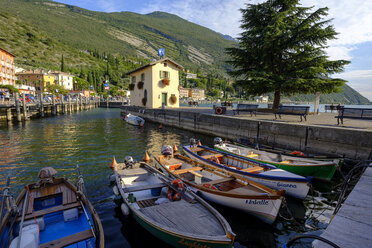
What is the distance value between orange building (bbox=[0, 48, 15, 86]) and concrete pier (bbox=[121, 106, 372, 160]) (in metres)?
64.8

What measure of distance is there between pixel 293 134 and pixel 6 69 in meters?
80.9

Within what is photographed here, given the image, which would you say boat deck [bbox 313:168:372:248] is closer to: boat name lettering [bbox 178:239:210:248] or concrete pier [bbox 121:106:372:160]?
boat name lettering [bbox 178:239:210:248]

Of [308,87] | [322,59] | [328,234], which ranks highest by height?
[322,59]

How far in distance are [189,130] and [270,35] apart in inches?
568

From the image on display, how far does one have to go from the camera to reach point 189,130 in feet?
84.6

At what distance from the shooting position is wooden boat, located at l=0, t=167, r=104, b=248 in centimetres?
462

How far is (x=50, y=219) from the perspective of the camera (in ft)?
19.1

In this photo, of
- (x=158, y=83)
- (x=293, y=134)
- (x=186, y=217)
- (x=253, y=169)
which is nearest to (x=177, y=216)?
(x=186, y=217)

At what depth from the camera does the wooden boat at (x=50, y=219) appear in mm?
4617

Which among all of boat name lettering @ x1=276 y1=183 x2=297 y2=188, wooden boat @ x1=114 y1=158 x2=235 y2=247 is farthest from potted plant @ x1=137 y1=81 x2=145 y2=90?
boat name lettering @ x1=276 y1=183 x2=297 y2=188

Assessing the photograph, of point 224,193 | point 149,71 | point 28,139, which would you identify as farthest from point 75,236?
point 149,71

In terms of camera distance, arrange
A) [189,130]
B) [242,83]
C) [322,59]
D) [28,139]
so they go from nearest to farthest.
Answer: [28,139]
[322,59]
[242,83]
[189,130]

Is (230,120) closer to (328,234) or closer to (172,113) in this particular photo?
(172,113)

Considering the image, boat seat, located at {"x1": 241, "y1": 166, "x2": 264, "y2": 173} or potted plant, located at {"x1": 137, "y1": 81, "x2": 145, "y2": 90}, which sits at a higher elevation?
potted plant, located at {"x1": 137, "y1": 81, "x2": 145, "y2": 90}
